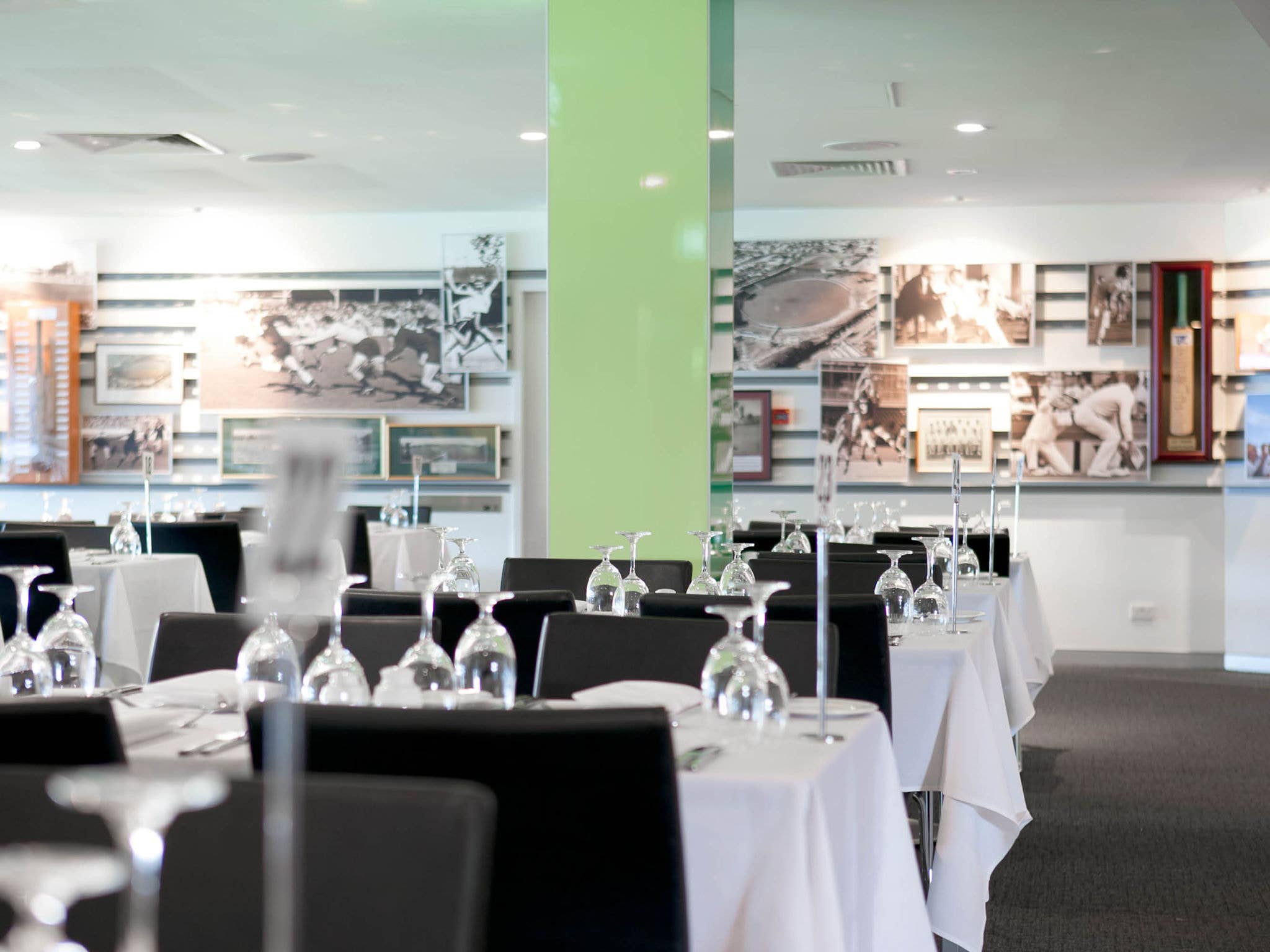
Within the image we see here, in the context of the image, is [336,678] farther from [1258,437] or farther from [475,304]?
[1258,437]

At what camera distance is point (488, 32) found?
620cm

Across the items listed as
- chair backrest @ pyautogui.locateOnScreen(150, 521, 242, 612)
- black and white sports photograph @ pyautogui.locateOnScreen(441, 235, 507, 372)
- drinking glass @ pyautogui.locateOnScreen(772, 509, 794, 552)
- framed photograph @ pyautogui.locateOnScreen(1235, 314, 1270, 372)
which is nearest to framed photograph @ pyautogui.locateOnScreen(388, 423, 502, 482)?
black and white sports photograph @ pyautogui.locateOnScreen(441, 235, 507, 372)

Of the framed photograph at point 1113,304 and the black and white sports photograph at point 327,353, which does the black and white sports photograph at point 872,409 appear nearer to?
the framed photograph at point 1113,304

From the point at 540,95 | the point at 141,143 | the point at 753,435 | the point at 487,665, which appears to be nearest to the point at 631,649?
the point at 487,665

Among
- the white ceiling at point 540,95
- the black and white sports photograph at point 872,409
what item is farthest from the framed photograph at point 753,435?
the white ceiling at point 540,95

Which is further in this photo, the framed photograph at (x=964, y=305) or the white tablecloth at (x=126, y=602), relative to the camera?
the framed photograph at (x=964, y=305)

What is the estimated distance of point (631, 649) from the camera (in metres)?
2.82

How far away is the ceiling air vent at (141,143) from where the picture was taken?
8.23 m

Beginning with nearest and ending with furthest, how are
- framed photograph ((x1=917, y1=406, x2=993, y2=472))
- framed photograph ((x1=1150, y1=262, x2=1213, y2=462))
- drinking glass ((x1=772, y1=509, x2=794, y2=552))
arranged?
drinking glass ((x1=772, y1=509, x2=794, y2=552)) < framed photograph ((x1=1150, y1=262, x2=1213, y2=462)) < framed photograph ((x1=917, y1=406, x2=993, y2=472))

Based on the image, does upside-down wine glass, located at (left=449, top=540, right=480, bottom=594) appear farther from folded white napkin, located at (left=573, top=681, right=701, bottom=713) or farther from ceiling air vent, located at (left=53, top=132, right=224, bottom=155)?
ceiling air vent, located at (left=53, top=132, right=224, bottom=155)

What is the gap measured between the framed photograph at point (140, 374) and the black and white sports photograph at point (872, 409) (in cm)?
482

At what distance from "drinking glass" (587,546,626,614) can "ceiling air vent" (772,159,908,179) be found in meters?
5.59

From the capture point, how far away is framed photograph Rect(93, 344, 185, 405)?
11227mm

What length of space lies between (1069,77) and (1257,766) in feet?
10.5
